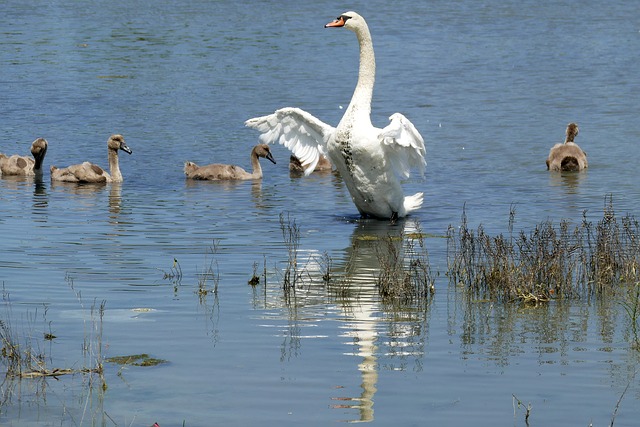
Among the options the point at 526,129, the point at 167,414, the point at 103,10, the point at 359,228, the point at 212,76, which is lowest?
the point at 167,414

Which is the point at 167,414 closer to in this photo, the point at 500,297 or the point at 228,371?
the point at 228,371

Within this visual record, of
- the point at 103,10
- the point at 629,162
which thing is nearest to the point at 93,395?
the point at 629,162

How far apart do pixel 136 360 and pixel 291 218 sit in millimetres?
7420

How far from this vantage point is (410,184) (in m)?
19.3

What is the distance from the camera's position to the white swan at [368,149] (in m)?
14.9

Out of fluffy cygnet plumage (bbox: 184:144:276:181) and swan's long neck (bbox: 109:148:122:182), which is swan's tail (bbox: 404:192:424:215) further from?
swan's long neck (bbox: 109:148:122:182)

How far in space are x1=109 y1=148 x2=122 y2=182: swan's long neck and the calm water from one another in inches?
12.1

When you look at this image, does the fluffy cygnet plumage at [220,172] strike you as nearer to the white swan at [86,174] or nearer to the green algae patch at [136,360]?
the white swan at [86,174]

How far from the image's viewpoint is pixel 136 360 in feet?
29.2

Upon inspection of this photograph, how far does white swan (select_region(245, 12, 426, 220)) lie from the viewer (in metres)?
14.9

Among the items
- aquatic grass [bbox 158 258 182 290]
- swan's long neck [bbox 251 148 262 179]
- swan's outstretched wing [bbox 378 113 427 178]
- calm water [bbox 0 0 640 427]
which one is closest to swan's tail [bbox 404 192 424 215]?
calm water [bbox 0 0 640 427]


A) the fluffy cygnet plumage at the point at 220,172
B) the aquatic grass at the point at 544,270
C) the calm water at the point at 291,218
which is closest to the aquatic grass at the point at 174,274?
the calm water at the point at 291,218

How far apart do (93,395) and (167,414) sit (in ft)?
2.05

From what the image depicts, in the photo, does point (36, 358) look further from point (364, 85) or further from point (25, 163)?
point (25, 163)
